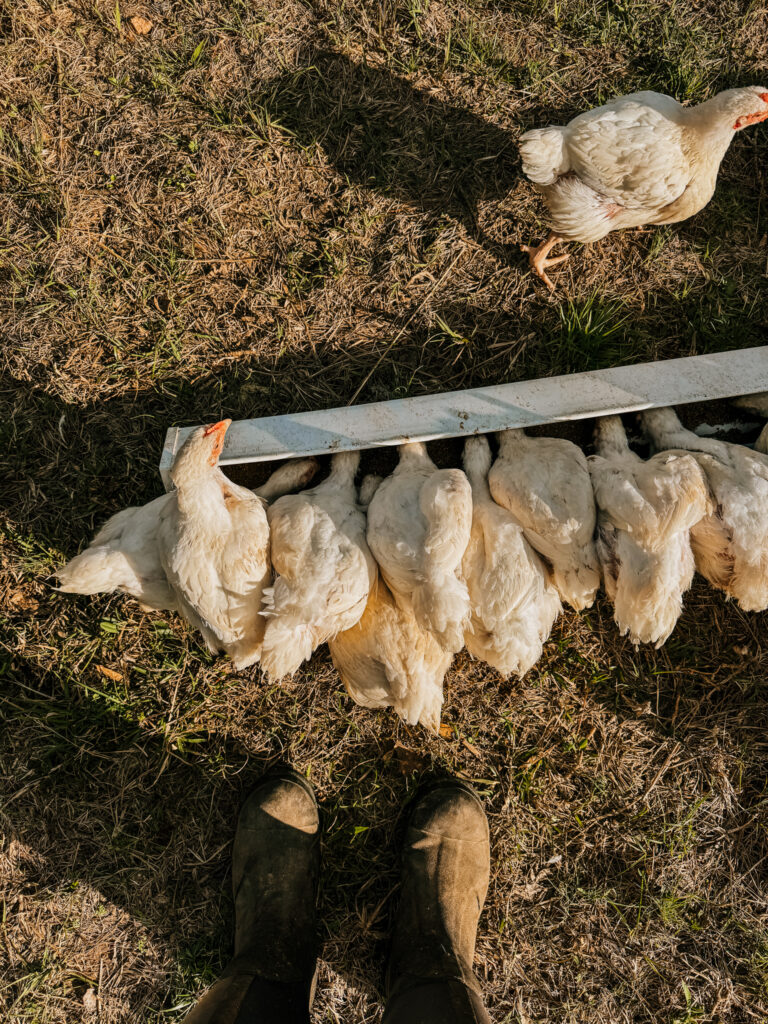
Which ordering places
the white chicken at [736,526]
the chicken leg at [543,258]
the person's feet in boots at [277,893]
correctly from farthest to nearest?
1. the chicken leg at [543,258]
2. the person's feet in boots at [277,893]
3. the white chicken at [736,526]

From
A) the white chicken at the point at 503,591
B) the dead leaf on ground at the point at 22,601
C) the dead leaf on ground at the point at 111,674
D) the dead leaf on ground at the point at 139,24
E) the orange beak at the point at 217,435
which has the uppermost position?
the dead leaf on ground at the point at 139,24

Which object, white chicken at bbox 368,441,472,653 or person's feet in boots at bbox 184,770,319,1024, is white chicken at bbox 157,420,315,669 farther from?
person's feet in boots at bbox 184,770,319,1024

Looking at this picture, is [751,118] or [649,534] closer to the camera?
[649,534]

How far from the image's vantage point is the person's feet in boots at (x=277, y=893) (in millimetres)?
2363

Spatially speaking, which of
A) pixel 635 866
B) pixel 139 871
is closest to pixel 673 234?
pixel 635 866

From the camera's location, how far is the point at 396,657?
2.10 meters

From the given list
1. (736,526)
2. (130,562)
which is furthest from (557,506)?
(130,562)

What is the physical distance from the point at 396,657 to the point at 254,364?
1.45m

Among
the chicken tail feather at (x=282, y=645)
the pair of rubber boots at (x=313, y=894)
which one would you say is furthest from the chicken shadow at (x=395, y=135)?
the pair of rubber boots at (x=313, y=894)

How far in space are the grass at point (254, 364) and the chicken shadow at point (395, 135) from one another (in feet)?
0.04

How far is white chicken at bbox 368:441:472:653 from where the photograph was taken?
6.16ft

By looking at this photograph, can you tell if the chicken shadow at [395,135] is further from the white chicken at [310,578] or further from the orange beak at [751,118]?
the white chicken at [310,578]

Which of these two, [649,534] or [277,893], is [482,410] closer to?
[649,534]

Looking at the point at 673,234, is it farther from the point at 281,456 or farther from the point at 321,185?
the point at 281,456
